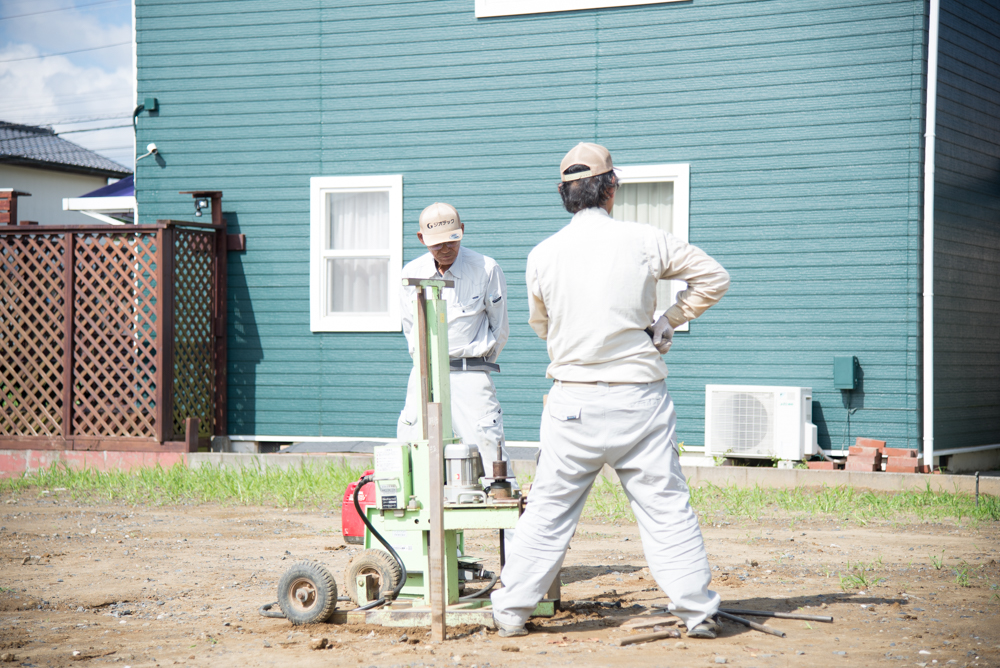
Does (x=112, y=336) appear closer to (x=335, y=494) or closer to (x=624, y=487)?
(x=335, y=494)

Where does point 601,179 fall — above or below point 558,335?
above

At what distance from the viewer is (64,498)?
8.87 metres

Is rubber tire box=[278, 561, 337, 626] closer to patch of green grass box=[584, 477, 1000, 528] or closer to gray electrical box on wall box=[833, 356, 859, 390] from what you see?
patch of green grass box=[584, 477, 1000, 528]

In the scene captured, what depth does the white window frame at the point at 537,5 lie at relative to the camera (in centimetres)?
973

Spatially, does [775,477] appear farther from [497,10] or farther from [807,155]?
[497,10]

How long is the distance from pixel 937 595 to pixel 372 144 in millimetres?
7389

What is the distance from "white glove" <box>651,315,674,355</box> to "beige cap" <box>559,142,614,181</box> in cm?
67

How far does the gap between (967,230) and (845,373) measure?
2.09m

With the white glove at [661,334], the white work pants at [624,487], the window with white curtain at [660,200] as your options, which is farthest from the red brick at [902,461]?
the white glove at [661,334]

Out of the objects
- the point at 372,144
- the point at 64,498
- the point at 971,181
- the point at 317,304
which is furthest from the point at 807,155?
the point at 64,498

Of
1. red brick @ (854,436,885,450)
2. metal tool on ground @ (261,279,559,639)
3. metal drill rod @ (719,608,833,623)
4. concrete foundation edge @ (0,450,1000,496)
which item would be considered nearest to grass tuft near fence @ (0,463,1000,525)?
concrete foundation edge @ (0,450,1000,496)

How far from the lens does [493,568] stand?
5.73 meters

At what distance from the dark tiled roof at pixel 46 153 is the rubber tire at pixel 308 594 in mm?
31062

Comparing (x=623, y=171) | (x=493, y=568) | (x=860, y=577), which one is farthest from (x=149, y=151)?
(x=860, y=577)
